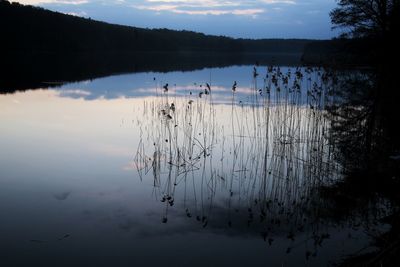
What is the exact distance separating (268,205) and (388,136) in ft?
18.8

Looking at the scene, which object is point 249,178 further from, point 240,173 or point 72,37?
point 72,37

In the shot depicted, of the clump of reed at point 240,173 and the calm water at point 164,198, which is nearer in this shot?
the calm water at point 164,198

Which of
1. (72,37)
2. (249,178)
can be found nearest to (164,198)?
(249,178)

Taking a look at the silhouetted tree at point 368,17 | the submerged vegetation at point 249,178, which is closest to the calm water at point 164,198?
the submerged vegetation at point 249,178

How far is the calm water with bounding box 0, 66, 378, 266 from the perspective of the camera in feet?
16.2

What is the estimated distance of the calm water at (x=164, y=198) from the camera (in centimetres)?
494

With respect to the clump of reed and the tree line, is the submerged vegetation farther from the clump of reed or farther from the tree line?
the tree line

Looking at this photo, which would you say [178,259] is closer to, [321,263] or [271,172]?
[321,263]

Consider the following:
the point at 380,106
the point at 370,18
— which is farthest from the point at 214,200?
the point at 370,18

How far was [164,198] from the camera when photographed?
22.1 ft

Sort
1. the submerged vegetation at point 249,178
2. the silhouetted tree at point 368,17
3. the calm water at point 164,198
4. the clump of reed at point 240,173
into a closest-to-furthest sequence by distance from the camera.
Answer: the calm water at point 164,198 → the submerged vegetation at point 249,178 → the clump of reed at point 240,173 → the silhouetted tree at point 368,17

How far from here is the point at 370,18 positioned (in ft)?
82.8

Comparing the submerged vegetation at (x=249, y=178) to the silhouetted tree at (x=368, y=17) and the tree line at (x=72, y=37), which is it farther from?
the tree line at (x=72, y=37)

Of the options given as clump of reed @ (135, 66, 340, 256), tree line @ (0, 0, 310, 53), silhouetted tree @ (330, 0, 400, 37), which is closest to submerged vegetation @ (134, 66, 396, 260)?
clump of reed @ (135, 66, 340, 256)
